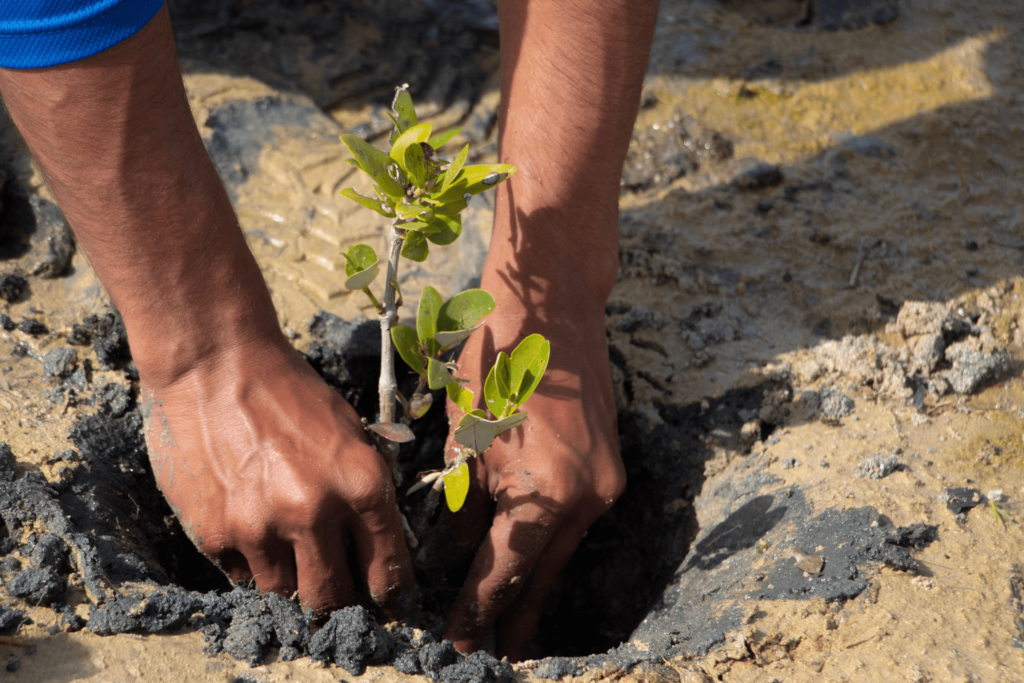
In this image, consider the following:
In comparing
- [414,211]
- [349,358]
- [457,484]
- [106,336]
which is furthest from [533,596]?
[106,336]

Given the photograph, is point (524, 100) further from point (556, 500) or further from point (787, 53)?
point (787, 53)

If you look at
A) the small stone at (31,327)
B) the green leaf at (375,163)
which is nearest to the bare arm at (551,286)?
the green leaf at (375,163)

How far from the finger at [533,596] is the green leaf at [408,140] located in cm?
90

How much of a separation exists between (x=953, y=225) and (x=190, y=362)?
2385 millimetres

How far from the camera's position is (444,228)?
1191 mm

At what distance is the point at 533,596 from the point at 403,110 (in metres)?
1.14

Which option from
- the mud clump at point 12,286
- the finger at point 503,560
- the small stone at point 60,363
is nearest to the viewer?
the finger at point 503,560

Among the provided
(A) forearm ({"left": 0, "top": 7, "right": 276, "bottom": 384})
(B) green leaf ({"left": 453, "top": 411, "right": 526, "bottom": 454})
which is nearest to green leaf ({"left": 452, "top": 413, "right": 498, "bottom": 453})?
(B) green leaf ({"left": 453, "top": 411, "right": 526, "bottom": 454})

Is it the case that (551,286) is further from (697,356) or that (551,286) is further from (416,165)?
(697,356)

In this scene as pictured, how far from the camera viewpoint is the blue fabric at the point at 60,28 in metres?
1.13

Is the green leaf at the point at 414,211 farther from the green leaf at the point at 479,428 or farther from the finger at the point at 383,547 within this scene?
the finger at the point at 383,547

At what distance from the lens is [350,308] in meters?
2.23

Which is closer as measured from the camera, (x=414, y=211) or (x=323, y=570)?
(x=414, y=211)

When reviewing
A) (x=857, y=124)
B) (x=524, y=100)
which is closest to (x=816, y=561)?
(x=524, y=100)
